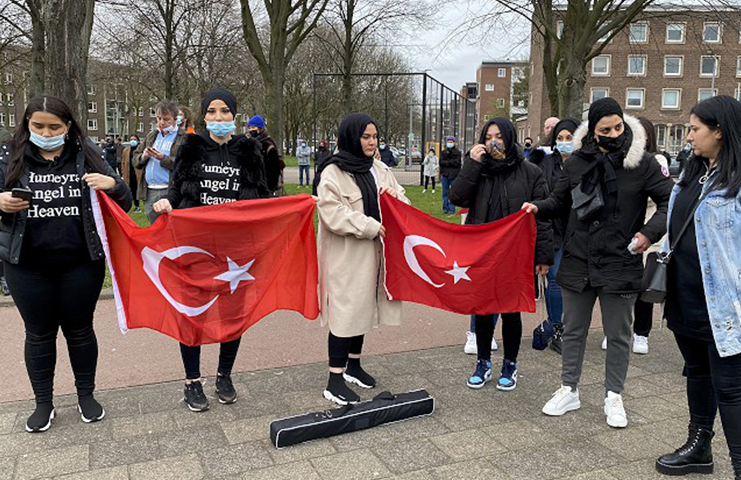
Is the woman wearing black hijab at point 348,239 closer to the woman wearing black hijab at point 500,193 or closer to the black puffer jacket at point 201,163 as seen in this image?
the black puffer jacket at point 201,163

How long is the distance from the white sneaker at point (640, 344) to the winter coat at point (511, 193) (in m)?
1.69

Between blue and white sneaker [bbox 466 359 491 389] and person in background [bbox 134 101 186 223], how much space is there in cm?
389

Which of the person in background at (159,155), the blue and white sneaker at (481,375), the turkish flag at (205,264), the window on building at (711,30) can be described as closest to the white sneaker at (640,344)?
the blue and white sneaker at (481,375)

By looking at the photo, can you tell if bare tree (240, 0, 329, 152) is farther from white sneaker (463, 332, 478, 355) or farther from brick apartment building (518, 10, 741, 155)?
brick apartment building (518, 10, 741, 155)

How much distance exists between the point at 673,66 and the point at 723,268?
2525 inches

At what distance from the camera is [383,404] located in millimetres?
4180

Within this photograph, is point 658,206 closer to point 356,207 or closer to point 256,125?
point 356,207

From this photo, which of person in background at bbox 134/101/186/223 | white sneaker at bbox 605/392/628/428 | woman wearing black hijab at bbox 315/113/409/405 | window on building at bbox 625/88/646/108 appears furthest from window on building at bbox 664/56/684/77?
woman wearing black hijab at bbox 315/113/409/405

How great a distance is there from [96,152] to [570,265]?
10.4 feet

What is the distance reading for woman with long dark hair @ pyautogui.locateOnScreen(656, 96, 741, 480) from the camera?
3139 millimetres

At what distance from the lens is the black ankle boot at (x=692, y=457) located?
11.6ft

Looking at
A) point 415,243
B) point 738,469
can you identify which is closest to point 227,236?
point 415,243

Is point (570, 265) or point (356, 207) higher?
point (356, 207)

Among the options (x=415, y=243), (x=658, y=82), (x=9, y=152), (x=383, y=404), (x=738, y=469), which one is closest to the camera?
(x=738, y=469)
